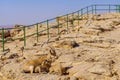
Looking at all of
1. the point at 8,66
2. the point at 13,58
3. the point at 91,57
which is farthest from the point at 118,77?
the point at 13,58

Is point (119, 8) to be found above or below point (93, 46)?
above

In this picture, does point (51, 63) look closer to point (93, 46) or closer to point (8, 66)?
point (8, 66)

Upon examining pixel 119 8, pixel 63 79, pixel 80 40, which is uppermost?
pixel 119 8

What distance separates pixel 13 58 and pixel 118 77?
601 cm

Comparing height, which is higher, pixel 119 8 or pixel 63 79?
pixel 119 8

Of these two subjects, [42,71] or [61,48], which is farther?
[61,48]

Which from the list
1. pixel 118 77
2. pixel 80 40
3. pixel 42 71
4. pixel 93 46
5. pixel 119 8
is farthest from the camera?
pixel 119 8

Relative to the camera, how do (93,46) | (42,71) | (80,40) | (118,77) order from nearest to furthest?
(118,77) → (42,71) → (93,46) → (80,40)

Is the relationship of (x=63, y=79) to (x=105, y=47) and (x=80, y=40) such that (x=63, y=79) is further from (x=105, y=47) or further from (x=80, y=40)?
(x=80, y=40)

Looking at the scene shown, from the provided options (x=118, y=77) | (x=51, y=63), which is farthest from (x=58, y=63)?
(x=118, y=77)

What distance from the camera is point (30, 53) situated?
1897 cm

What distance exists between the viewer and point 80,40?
2166cm

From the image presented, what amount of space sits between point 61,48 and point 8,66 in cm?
346

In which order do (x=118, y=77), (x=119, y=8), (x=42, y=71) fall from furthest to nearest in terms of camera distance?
(x=119, y=8) < (x=42, y=71) < (x=118, y=77)
